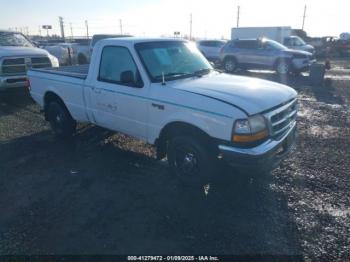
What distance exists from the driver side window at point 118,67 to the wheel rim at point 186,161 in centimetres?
117

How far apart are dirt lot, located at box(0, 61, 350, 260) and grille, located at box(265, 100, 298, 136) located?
2.90ft

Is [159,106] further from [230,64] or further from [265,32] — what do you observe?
[265,32]

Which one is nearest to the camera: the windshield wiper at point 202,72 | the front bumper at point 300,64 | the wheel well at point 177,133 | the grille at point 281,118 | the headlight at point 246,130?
the headlight at point 246,130

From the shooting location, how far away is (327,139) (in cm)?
662

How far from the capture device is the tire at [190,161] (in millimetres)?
4129

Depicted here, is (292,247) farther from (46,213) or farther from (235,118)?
(46,213)

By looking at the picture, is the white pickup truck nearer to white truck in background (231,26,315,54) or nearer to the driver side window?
the driver side window

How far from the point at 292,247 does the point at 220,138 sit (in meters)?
1.46

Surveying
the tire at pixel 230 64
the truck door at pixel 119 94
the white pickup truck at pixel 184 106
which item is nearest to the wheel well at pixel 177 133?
the white pickup truck at pixel 184 106

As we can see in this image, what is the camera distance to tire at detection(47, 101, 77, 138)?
6.49 meters

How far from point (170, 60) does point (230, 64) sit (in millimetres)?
13858

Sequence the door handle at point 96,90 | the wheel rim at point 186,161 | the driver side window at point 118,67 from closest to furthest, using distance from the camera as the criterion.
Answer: the wheel rim at point 186,161, the driver side window at point 118,67, the door handle at point 96,90

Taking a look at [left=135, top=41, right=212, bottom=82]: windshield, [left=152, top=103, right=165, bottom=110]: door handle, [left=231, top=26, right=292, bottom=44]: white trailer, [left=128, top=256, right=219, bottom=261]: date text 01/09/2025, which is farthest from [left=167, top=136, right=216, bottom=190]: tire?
[left=231, top=26, right=292, bottom=44]: white trailer

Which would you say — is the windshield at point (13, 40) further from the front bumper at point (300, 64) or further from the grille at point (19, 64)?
the front bumper at point (300, 64)
